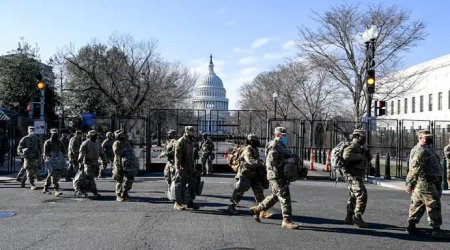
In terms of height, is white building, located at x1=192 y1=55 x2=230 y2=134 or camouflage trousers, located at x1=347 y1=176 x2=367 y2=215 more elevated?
white building, located at x1=192 y1=55 x2=230 y2=134

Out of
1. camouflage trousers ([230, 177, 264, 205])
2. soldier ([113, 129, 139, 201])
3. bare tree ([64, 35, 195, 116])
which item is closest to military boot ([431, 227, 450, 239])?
camouflage trousers ([230, 177, 264, 205])

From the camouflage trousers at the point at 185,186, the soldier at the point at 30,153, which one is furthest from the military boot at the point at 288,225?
the soldier at the point at 30,153

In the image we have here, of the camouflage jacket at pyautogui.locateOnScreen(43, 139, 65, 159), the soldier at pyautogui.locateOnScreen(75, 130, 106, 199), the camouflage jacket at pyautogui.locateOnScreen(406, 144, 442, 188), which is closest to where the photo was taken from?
the camouflage jacket at pyautogui.locateOnScreen(406, 144, 442, 188)

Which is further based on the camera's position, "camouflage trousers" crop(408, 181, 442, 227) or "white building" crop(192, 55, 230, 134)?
"white building" crop(192, 55, 230, 134)

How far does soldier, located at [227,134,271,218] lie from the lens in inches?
416

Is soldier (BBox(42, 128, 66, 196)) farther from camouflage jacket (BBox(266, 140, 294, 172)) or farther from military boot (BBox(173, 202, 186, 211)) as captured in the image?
camouflage jacket (BBox(266, 140, 294, 172))


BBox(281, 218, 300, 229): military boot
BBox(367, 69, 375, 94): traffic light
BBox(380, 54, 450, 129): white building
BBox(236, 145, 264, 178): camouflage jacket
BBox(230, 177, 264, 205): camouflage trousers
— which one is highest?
BBox(380, 54, 450, 129): white building

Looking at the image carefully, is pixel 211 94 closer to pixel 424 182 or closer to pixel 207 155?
pixel 207 155

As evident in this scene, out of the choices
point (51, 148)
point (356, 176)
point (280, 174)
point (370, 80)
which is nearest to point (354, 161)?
point (356, 176)

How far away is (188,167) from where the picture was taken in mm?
11617

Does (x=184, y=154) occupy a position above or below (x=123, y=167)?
above

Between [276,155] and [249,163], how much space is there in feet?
3.53

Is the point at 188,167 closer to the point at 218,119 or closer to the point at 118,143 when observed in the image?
the point at 118,143

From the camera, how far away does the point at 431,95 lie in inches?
2163
